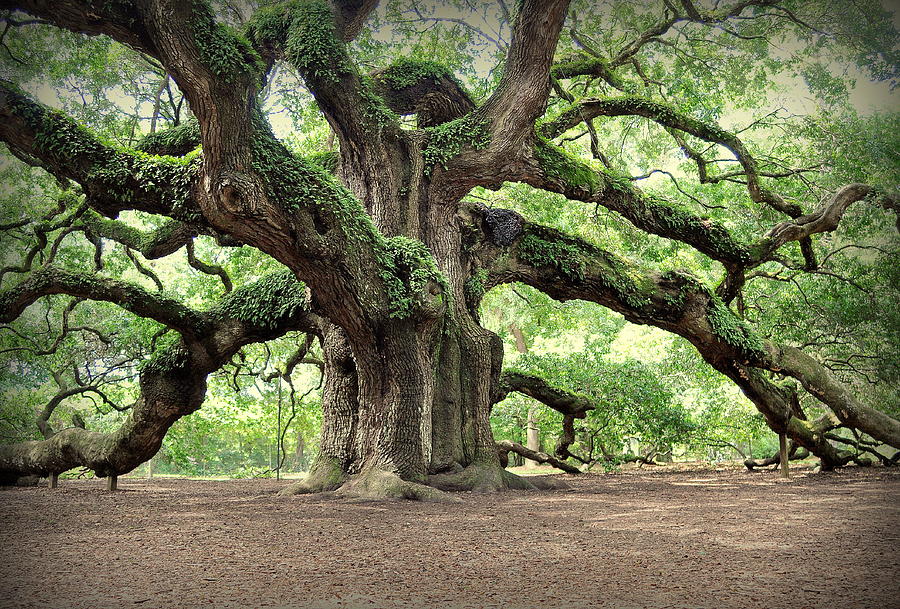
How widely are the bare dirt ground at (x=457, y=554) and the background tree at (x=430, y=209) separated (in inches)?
70.9

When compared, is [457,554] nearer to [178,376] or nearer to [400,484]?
[400,484]

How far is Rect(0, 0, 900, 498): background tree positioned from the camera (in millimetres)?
5980

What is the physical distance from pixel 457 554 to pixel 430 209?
541 centimetres

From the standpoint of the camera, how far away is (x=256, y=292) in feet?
27.9

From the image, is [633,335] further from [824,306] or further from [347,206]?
[347,206]

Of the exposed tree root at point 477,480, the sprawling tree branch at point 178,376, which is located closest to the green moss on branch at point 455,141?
the sprawling tree branch at point 178,376

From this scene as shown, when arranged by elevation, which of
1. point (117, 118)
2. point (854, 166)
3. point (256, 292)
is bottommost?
point (256, 292)

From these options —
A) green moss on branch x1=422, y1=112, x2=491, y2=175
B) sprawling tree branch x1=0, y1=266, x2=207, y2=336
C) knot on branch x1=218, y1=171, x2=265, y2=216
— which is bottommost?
sprawling tree branch x1=0, y1=266, x2=207, y2=336

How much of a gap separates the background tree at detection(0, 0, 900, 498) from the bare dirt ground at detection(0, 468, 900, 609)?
5.91 ft

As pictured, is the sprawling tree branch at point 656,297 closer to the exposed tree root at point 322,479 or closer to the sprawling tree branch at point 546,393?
the sprawling tree branch at point 546,393

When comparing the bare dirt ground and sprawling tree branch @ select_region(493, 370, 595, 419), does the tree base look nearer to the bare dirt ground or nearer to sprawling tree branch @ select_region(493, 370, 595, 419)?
the bare dirt ground

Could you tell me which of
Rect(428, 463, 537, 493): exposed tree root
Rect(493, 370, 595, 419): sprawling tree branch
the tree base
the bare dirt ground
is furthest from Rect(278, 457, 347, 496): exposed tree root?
Rect(493, 370, 595, 419): sprawling tree branch

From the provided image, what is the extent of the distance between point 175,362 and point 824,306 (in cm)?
1128

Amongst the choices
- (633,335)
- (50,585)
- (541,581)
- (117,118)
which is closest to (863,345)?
(633,335)
